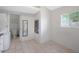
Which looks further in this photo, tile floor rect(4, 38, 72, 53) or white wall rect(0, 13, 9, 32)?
tile floor rect(4, 38, 72, 53)

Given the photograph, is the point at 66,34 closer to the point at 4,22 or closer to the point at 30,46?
the point at 30,46

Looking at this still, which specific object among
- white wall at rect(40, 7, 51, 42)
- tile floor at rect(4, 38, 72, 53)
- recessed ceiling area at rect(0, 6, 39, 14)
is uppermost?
recessed ceiling area at rect(0, 6, 39, 14)

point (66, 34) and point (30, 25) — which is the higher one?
point (30, 25)

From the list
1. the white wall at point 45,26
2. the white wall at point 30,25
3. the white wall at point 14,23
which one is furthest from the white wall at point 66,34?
the white wall at point 14,23

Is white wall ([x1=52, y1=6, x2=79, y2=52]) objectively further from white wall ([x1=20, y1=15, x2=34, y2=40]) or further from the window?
white wall ([x1=20, y1=15, x2=34, y2=40])

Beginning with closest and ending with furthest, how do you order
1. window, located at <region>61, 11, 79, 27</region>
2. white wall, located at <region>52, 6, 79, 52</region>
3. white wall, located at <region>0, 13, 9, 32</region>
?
→ white wall, located at <region>0, 13, 9, 32</region> < window, located at <region>61, 11, 79, 27</region> < white wall, located at <region>52, 6, 79, 52</region>

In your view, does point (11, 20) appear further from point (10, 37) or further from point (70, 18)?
point (70, 18)

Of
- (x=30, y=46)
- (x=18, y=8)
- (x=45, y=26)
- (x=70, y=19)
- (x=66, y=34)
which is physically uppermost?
(x=18, y=8)

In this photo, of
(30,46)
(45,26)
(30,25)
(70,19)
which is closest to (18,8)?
(30,25)

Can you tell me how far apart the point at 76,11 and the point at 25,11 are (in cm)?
162

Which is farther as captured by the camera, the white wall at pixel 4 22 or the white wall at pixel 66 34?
the white wall at pixel 66 34

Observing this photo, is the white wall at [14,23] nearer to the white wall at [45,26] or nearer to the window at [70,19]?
the white wall at [45,26]

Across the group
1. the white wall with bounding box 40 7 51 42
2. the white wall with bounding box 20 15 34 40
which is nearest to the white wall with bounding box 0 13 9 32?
the white wall with bounding box 20 15 34 40

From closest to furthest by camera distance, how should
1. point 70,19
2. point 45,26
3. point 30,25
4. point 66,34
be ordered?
point 30,25, point 45,26, point 70,19, point 66,34
